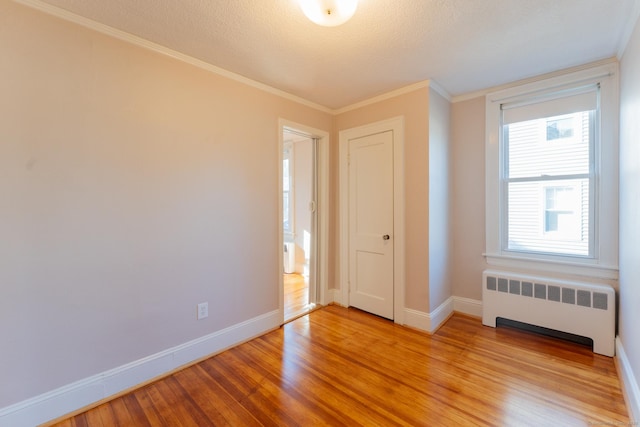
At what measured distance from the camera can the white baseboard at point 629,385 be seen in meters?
1.52

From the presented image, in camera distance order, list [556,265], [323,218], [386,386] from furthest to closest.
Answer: [323,218] → [556,265] → [386,386]

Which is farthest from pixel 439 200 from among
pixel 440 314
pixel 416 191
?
pixel 440 314

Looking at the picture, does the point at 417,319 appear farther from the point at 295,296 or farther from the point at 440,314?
the point at 295,296

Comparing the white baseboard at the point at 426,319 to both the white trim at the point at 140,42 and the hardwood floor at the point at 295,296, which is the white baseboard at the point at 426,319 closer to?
the hardwood floor at the point at 295,296

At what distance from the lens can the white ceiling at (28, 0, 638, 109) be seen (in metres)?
1.66

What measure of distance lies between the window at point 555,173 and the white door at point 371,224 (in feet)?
3.49

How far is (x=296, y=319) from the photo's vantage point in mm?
3051

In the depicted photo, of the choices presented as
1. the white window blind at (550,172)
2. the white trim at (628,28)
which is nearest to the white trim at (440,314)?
the white window blind at (550,172)

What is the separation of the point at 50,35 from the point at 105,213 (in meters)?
1.08

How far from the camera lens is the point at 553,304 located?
8.14 ft

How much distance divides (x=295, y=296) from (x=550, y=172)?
3.19 metres

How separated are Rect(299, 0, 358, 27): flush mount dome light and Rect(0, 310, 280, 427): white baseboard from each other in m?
2.45

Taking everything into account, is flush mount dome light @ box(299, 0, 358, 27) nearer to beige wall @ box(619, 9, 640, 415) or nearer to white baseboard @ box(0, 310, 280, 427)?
beige wall @ box(619, 9, 640, 415)

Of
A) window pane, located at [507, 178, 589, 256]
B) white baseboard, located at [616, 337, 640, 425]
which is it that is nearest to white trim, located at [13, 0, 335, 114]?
window pane, located at [507, 178, 589, 256]
